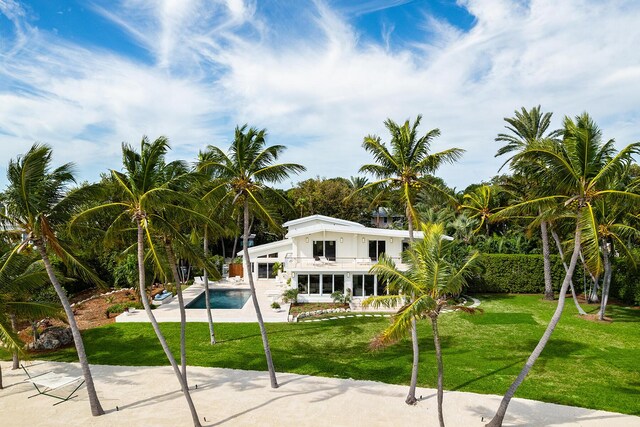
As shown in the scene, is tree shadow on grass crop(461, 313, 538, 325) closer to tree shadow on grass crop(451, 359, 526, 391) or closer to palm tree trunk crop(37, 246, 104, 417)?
tree shadow on grass crop(451, 359, 526, 391)

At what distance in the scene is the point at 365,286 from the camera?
31781mm

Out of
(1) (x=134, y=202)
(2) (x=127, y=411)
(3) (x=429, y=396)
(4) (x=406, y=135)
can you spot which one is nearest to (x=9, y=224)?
(1) (x=134, y=202)

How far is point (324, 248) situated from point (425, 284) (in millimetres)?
23706

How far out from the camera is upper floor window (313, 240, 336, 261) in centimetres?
3412

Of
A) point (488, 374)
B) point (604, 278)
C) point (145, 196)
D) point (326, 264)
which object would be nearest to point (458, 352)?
point (488, 374)

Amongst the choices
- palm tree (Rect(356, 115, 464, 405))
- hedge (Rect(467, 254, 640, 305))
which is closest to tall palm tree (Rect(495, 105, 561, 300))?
hedge (Rect(467, 254, 640, 305))

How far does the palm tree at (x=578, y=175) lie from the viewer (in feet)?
38.5

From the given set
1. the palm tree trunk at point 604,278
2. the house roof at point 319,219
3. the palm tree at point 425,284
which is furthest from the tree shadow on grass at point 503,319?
the house roof at point 319,219

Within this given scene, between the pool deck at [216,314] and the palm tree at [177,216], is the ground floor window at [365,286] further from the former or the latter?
the palm tree at [177,216]

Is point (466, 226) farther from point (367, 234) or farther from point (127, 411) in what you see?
point (127, 411)

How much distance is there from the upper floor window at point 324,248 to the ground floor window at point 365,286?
3.43 meters

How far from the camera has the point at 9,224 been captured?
12.6 meters

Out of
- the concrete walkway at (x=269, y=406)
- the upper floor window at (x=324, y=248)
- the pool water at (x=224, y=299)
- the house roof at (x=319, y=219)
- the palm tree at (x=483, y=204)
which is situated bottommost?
the concrete walkway at (x=269, y=406)

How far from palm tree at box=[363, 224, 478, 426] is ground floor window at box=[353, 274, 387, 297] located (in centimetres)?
2007
